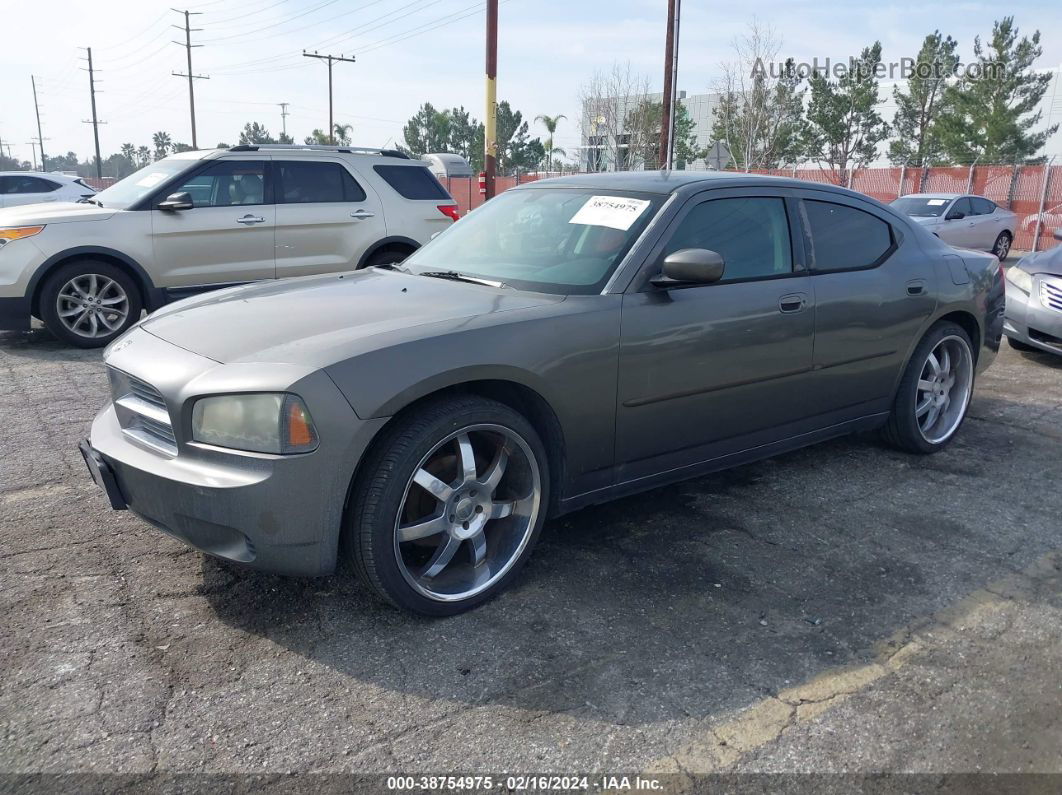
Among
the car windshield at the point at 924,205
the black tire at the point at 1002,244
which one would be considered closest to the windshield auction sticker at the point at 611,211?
the car windshield at the point at 924,205

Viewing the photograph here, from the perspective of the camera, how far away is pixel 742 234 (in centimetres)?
401

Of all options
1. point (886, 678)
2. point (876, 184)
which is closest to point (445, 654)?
point (886, 678)

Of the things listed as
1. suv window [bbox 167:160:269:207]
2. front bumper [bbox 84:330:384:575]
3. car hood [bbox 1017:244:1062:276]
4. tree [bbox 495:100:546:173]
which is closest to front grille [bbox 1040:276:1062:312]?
car hood [bbox 1017:244:1062:276]

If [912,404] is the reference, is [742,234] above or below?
above

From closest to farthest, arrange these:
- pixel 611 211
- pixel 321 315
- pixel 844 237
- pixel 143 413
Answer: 1. pixel 143 413
2. pixel 321 315
3. pixel 611 211
4. pixel 844 237

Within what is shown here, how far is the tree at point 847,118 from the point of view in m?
42.3

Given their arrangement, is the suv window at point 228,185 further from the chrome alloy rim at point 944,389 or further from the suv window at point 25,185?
the suv window at point 25,185

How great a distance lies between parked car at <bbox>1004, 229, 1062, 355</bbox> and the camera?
7.57 metres

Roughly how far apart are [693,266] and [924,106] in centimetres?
4703

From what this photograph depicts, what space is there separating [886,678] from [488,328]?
1758mm

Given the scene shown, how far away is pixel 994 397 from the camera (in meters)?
6.53

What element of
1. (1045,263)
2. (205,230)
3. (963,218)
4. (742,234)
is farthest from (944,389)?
(963,218)

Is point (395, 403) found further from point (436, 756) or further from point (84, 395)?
point (84, 395)

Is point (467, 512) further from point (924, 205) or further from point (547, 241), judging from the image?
point (924, 205)
